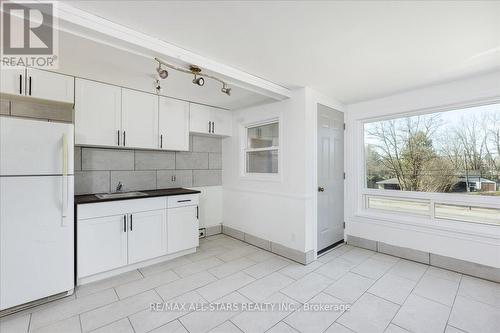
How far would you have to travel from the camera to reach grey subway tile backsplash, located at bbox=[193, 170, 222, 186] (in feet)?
13.6

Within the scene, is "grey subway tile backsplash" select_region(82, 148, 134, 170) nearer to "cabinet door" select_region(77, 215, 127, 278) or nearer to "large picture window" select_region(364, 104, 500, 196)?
"cabinet door" select_region(77, 215, 127, 278)

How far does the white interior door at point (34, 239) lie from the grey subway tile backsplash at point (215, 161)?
2362mm

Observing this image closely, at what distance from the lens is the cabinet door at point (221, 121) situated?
13.1 ft

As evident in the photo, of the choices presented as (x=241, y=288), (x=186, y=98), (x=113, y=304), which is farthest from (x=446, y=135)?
(x=113, y=304)

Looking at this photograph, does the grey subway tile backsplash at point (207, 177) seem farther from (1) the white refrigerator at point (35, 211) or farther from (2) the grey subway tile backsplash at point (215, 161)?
(1) the white refrigerator at point (35, 211)

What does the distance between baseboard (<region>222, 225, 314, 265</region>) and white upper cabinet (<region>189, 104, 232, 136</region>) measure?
6.11 feet

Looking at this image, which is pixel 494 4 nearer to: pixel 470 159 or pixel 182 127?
pixel 470 159

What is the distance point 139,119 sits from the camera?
3152 mm

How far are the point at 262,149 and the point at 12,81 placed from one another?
309cm

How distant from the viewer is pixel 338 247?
11.9 feet

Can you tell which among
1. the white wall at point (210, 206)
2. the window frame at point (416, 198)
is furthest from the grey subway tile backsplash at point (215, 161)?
the window frame at point (416, 198)

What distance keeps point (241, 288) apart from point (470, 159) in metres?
3.27

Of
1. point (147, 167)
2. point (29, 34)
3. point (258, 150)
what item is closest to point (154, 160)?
point (147, 167)

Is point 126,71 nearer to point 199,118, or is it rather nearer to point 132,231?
point 199,118
